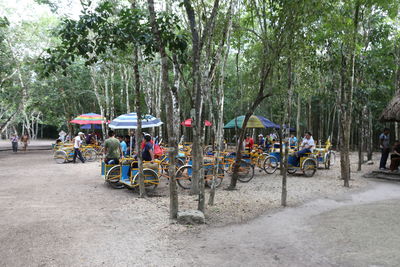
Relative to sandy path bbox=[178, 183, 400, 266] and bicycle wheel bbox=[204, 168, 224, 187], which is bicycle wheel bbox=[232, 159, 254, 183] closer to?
bicycle wheel bbox=[204, 168, 224, 187]

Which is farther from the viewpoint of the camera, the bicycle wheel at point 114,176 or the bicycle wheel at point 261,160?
the bicycle wheel at point 261,160

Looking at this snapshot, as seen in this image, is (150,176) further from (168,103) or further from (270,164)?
(270,164)

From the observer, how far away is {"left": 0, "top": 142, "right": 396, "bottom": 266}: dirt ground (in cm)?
401

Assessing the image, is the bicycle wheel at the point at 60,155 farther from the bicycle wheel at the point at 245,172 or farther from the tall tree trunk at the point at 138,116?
the bicycle wheel at the point at 245,172

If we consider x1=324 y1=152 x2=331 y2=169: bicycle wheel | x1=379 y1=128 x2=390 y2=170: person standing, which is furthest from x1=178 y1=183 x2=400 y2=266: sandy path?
x1=324 y1=152 x2=331 y2=169: bicycle wheel

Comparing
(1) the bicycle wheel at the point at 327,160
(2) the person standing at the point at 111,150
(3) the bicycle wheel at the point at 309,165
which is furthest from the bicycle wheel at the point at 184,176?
(1) the bicycle wheel at the point at 327,160

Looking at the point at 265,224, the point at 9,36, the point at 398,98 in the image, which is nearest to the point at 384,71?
the point at 398,98

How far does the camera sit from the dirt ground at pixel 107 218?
4008mm

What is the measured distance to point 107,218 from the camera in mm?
5688

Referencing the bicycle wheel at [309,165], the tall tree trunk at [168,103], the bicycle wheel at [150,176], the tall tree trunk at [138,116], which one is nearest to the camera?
the tall tree trunk at [168,103]

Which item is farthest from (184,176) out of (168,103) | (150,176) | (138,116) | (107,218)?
(168,103)

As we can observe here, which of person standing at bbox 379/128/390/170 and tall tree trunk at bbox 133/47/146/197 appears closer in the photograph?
tall tree trunk at bbox 133/47/146/197

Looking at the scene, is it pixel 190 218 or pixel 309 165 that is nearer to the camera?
pixel 190 218

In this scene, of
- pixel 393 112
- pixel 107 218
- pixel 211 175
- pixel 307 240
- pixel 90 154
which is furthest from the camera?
pixel 90 154
